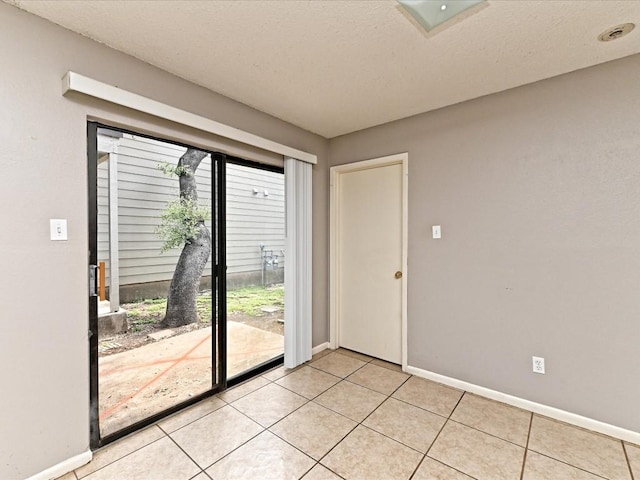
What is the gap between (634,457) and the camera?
1804mm

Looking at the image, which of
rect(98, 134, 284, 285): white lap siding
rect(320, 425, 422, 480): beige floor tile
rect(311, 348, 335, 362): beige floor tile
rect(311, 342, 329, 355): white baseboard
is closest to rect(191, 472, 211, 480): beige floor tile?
rect(320, 425, 422, 480): beige floor tile

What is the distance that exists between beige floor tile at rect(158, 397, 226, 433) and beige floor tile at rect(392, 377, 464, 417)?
1.47 meters

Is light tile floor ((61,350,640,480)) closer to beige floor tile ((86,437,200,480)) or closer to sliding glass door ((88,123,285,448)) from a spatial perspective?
beige floor tile ((86,437,200,480))

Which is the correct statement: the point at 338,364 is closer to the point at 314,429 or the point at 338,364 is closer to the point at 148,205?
the point at 314,429

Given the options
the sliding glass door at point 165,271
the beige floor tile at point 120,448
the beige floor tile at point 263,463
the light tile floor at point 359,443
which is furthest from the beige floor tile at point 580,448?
the beige floor tile at point 120,448

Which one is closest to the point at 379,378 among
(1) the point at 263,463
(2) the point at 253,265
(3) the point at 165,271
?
(1) the point at 263,463

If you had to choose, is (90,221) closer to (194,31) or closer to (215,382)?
(194,31)

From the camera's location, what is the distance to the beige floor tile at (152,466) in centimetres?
167

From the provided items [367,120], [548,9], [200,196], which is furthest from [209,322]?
[548,9]

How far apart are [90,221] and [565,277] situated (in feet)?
10.6

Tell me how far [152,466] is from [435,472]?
5.33 ft

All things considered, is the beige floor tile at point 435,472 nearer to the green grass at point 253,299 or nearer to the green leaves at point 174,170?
the green grass at point 253,299

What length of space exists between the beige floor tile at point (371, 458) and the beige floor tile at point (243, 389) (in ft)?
3.23

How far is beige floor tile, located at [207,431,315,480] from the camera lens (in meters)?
1.68
